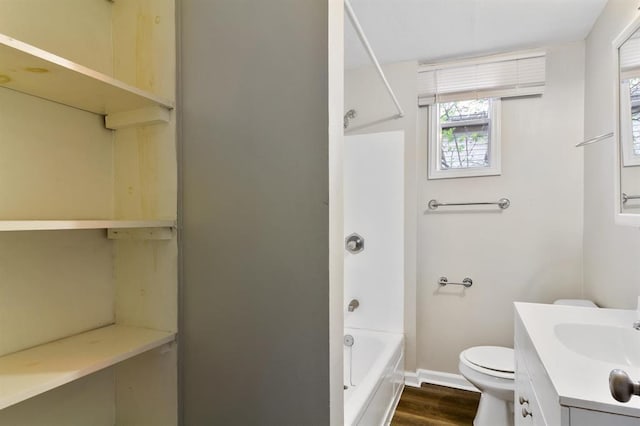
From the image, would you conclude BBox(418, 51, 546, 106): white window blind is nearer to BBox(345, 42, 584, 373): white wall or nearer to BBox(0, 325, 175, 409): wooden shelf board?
BBox(345, 42, 584, 373): white wall

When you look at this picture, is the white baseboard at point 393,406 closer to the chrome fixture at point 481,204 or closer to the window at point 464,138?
the chrome fixture at point 481,204

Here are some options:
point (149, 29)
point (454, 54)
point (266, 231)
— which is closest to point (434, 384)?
point (266, 231)

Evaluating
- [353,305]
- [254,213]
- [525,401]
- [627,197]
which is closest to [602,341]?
[525,401]

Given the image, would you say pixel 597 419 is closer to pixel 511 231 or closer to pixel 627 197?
pixel 627 197

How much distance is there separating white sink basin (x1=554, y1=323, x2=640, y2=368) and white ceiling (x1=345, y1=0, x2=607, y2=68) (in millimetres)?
1692

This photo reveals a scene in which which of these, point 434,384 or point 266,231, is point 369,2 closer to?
point 266,231

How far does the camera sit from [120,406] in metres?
1.17

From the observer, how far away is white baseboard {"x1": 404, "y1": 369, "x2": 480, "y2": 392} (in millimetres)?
2484

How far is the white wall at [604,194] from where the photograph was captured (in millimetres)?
1604

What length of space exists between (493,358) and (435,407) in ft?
1.79

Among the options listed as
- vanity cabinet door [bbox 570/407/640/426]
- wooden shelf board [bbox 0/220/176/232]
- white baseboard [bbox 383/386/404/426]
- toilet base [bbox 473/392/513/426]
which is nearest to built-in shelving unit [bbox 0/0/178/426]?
wooden shelf board [bbox 0/220/176/232]

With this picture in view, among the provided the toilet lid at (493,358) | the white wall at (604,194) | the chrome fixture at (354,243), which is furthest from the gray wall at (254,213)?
the chrome fixture at (354,243)

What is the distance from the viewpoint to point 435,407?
225cm

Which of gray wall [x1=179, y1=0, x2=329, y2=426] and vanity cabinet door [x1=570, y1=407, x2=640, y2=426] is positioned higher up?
gray wall [x1=179, y1=0, x2=329, y2=426]
